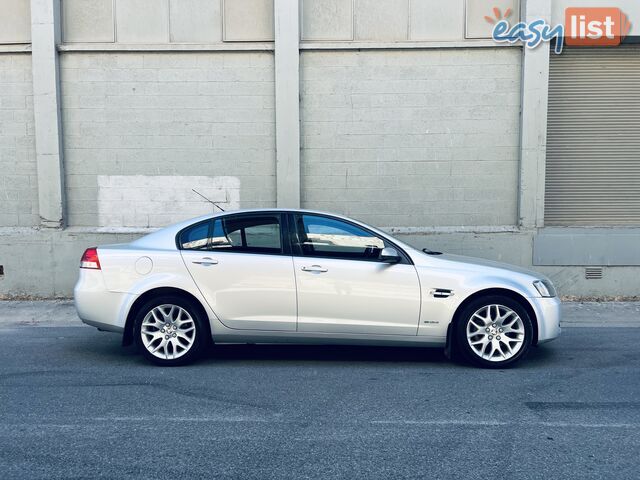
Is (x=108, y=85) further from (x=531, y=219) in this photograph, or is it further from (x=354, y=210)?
(x=531, y=219)

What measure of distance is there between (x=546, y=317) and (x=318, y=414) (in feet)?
8.87

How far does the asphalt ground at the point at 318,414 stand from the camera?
14.7ft

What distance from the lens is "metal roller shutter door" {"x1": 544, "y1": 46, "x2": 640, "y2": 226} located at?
37.6 feet

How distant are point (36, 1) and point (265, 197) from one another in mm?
4742

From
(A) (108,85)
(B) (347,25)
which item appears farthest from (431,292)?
(A) (108,85)

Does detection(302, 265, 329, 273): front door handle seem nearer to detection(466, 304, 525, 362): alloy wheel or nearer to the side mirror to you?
the side mirror

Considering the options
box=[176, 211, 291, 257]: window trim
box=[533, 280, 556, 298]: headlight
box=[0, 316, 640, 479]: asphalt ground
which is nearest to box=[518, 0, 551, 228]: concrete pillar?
box=[0, 316, 640, 479]: asphalt ground

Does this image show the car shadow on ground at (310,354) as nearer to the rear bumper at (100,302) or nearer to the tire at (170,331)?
the tire at (170,331)

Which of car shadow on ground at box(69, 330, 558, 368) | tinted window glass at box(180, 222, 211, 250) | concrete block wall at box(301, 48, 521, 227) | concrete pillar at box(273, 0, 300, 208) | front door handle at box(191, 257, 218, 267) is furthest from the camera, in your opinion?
concrete block wall at box(301, 48, 521, 227)

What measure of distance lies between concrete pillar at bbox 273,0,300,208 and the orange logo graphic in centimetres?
431

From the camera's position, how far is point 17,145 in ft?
38.2

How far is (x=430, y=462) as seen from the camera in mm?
4516

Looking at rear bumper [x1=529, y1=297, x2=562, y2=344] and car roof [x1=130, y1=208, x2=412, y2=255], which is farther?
car roof [x1=130, y1=208, x2=412, y2=255]

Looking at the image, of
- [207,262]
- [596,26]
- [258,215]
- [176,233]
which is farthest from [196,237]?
[596,26]
